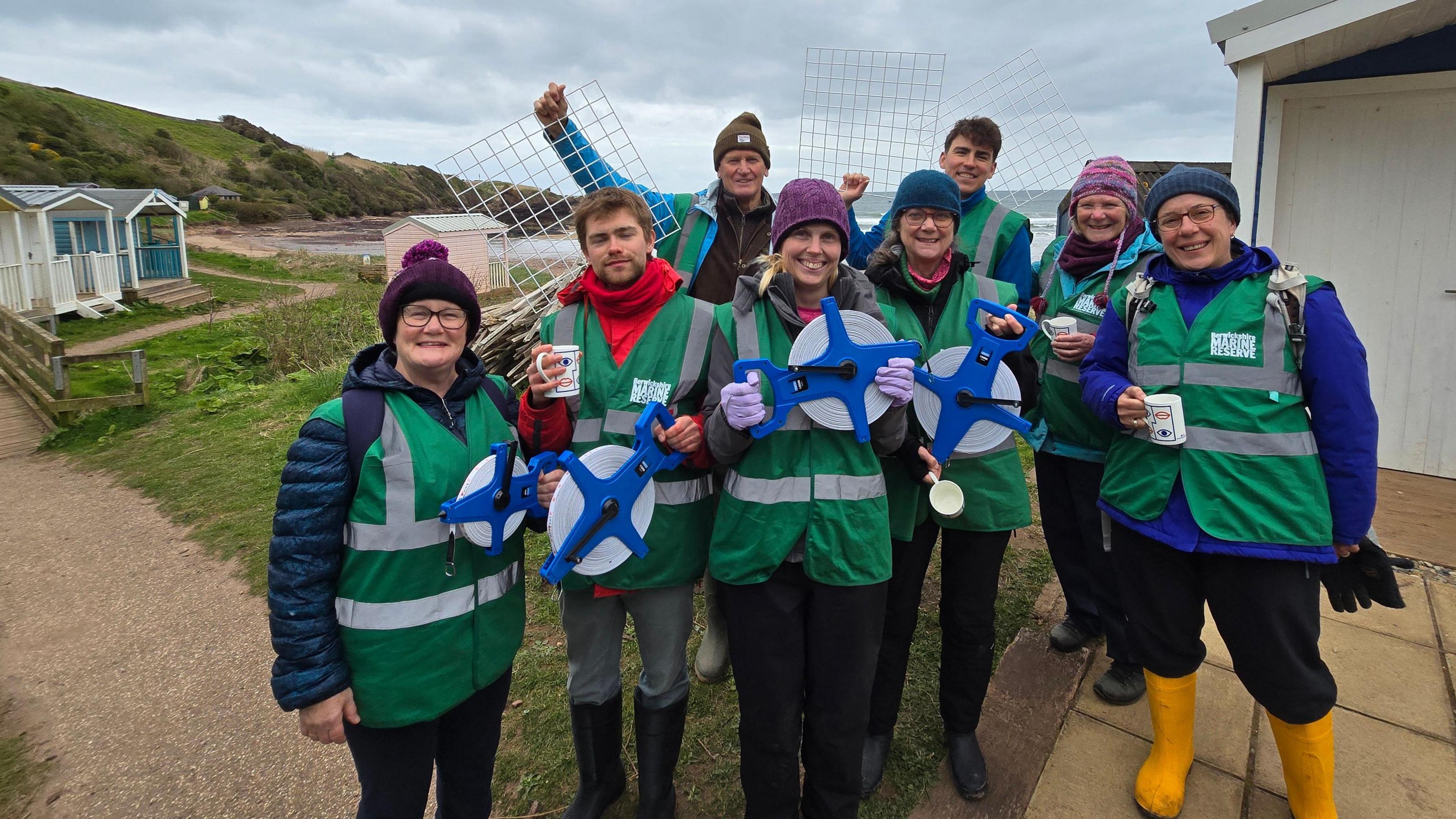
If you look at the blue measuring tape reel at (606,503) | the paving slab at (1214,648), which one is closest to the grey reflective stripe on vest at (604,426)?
the blue measuring tape reel at (606,503)

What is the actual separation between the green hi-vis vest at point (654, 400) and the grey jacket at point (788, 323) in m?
0.10

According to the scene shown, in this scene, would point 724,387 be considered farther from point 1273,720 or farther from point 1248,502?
point 1273,720

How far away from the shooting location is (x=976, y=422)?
2.22 m

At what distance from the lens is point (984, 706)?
9.84 feet

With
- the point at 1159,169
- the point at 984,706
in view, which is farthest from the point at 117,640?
the point at 1159,169

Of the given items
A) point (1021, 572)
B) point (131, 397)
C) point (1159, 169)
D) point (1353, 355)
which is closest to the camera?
point (1353, 355)

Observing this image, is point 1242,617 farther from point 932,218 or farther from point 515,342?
point 515,342

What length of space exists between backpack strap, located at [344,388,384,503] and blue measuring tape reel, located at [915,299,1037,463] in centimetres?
157

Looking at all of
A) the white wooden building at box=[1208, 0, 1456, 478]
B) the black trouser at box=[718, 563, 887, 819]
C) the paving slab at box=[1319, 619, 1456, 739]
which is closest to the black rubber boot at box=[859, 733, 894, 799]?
the black trouser at box=[718, 563, 887, 819]

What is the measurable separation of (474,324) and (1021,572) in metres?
3.64

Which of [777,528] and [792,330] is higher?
[792,330]

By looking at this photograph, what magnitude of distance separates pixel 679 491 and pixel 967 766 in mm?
1563

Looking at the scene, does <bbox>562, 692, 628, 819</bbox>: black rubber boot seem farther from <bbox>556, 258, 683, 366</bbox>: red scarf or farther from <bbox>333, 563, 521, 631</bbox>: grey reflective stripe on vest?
<bbox>556, 258, 683, 366</bbox>: red scarf

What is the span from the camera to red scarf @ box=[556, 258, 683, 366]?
219cm
